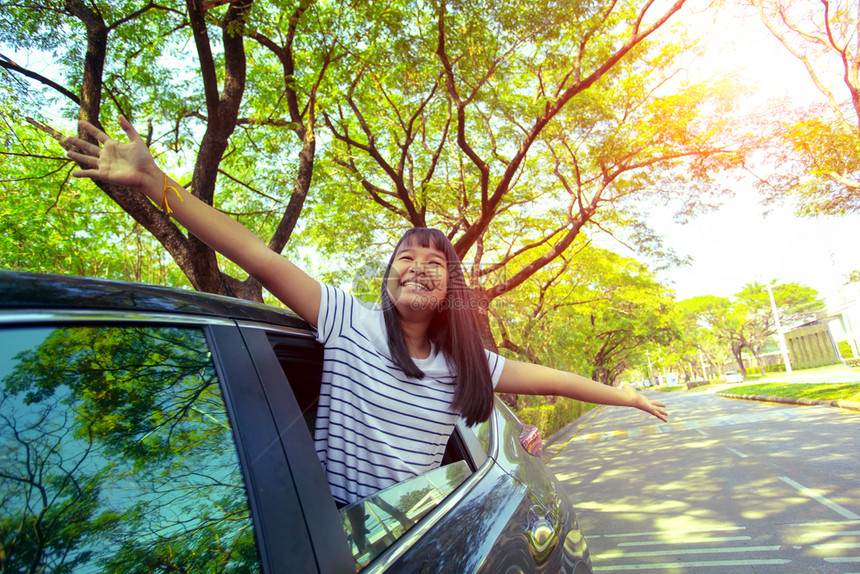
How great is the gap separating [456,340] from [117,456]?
4.26 feet

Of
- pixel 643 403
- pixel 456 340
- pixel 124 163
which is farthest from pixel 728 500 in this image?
pixel 124 163

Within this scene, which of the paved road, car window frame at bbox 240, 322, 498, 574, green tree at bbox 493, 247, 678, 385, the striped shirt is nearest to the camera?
car window frame at bbox 240, 322, 498, 574

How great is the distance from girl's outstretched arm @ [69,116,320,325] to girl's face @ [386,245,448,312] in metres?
0.42

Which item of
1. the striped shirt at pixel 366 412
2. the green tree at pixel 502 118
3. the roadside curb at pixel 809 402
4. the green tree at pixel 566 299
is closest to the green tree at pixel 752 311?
the green tree at pixel 566 299

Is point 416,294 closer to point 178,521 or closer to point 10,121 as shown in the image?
point 178,521

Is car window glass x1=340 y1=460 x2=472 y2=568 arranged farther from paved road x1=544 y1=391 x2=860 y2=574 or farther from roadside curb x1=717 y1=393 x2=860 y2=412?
roadside curb x1=717 y1=393 x2=860 y2=412

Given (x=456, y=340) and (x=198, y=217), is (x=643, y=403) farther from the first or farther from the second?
(x=198, y=217)

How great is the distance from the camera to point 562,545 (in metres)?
1.82

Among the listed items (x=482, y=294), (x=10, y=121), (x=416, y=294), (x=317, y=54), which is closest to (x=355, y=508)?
(x=416, y=294)

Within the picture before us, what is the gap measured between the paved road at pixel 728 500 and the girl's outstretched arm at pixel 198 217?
11.0 ft

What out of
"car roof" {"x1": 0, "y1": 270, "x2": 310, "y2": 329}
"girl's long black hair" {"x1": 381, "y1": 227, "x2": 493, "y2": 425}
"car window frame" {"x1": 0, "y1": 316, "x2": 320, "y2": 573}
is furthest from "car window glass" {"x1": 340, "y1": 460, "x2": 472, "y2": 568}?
"car roof" {"x1": 0, "y1": 270, "x2": 310, "y2": 329}

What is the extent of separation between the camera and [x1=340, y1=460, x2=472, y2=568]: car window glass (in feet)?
3.52

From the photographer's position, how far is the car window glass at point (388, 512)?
1.07 m

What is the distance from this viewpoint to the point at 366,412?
59.4 inches
